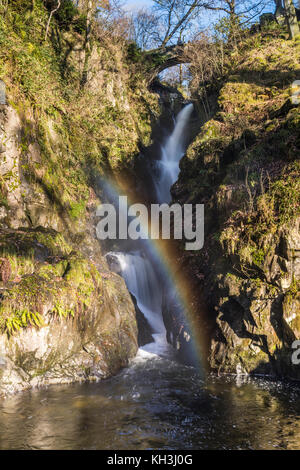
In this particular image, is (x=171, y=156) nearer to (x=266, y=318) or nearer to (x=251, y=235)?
(x=251, y=235)

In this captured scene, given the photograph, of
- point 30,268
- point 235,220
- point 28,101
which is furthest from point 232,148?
point 30,268

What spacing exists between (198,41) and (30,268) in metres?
15.1

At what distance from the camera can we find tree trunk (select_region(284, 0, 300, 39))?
14562 mm

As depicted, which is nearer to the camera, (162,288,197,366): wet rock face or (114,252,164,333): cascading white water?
(162,288,197,366): wet rock face

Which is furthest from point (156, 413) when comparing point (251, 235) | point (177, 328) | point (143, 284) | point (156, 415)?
point (143, 284)

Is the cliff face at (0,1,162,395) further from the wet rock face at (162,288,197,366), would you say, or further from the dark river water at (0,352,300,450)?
the wet rock face at (162,288,197,366)

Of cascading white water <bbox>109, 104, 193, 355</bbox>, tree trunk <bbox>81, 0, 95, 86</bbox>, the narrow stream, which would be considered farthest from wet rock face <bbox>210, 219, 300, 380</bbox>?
tree trunk <bbox>81, 0, 95, 86</bbox>

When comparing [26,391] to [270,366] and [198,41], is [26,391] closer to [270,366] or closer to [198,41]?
[270,366]

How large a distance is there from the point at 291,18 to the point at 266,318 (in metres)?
14.5

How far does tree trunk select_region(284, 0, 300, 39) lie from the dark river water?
1556cm

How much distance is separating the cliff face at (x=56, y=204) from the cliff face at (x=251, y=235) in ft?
9.15

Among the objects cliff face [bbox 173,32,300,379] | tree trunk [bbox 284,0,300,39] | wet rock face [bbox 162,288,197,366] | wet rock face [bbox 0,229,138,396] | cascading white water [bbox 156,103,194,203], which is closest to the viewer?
wet rock face [bbox 0,229,138,396]

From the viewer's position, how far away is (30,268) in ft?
23.8

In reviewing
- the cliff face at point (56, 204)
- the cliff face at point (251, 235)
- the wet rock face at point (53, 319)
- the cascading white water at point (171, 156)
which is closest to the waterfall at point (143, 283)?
the cliff face at point (56, 204)
